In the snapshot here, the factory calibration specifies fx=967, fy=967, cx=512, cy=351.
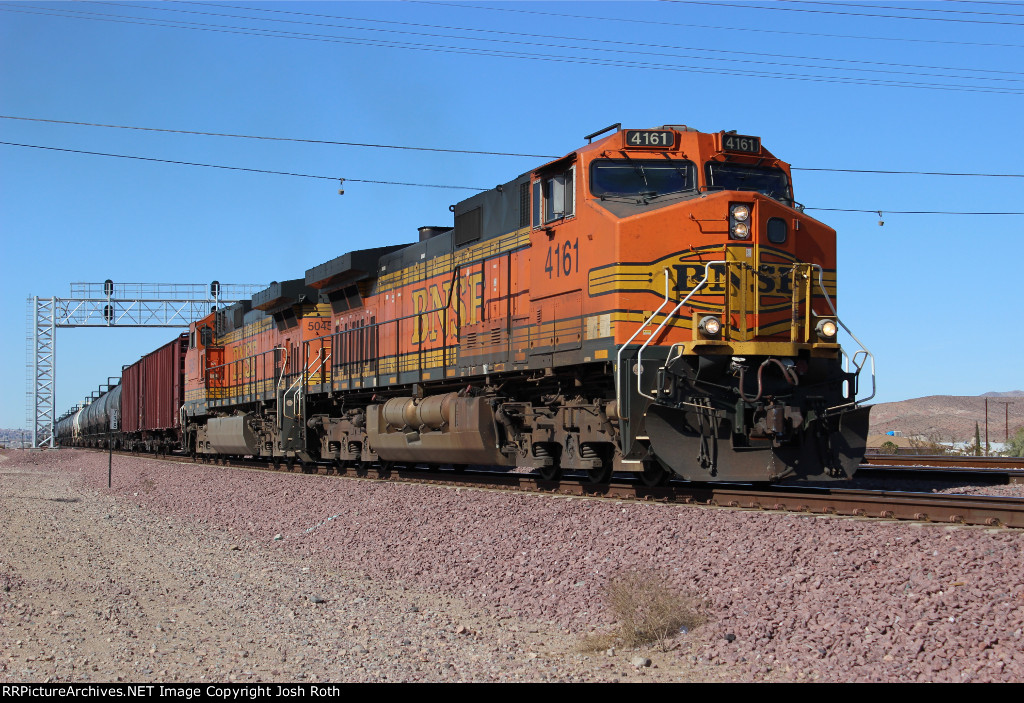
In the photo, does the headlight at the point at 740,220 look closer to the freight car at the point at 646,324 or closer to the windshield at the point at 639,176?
the freight car at the point at 646,324

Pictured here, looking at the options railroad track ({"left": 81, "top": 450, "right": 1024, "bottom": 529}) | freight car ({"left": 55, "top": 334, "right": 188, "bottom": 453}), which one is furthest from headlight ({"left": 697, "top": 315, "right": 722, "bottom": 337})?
freight car ({"left": 55, "top": 334, "right": 188, "bottom": 453})

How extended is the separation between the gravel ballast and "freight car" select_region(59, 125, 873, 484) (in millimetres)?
1090

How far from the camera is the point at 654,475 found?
11.1m

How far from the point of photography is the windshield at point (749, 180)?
10859 mm

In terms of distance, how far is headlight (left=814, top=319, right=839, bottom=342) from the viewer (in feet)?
33.8

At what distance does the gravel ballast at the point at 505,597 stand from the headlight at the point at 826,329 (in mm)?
2752

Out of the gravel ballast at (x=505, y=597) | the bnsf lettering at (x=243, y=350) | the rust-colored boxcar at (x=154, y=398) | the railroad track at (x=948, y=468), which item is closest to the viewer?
the gravel ballast at (x=505, y=597)

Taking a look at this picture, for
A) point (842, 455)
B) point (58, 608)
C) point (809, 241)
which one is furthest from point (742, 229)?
point (58, 608)

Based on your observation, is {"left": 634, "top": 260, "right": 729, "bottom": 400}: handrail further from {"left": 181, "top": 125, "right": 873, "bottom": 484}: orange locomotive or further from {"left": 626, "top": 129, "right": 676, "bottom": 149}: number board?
{"left": 626, "top": 129, "right": 676, "bottom": 149}: number board

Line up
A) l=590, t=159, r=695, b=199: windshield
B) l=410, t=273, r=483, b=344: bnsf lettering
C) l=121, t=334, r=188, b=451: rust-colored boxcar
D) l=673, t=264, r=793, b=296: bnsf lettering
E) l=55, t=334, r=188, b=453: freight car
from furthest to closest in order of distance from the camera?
l=55, t=334, r=188, b=453: freight car, l=121, t=334, r=188, b=451: rust-colored boxcar, l=410, t=273, r=483, b=344: bnsf lettering, l=590, t=159, r=695, b=199: windshield, l=673, t=264, r=793, b=296: bnsf lettering

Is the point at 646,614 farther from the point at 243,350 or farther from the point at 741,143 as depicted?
the point at 243,350

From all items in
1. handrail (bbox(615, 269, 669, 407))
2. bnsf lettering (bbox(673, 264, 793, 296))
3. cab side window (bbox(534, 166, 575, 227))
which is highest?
cab side window (bbox(534, 166, 575, 227))

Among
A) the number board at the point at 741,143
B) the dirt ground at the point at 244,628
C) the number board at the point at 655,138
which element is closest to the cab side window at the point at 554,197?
the number board at the point at 655,138
